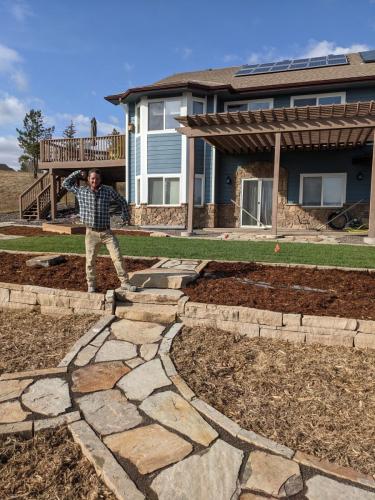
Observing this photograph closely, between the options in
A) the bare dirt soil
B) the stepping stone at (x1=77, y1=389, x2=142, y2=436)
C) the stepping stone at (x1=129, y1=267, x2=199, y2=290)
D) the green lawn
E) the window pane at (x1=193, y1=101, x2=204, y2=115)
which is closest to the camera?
the stepping stone at (x1=77, y1=389, x2=142, y2=436)

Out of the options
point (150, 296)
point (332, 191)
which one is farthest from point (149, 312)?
Answer: point (332, 191)

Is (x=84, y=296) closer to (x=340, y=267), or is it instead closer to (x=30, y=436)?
(x=30, y=436)

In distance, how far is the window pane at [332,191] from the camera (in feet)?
48.8

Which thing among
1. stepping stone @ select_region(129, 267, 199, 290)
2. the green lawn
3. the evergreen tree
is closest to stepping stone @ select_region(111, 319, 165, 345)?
stepping stone @ select_region(129, 267, 199, 290)

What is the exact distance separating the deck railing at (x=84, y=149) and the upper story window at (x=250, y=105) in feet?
17.3

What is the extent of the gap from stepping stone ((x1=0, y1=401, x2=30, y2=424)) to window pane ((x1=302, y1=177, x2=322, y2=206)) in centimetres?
1446

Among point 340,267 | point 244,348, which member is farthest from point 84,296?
point 340,267

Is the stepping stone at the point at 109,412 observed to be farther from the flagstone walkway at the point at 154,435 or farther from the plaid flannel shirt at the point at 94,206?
the plaid flannel shirt at the point at 94,206

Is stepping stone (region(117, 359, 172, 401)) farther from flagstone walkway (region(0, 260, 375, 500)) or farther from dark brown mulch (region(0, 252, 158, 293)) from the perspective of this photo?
dark brown mulch (region(0, 252, 158, 293))

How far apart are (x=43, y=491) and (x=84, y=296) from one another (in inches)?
111

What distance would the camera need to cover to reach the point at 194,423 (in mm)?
2473

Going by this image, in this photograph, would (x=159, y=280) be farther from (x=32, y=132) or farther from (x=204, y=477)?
(x=32, y=132)

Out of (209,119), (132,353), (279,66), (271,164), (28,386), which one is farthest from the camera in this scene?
(279,66)

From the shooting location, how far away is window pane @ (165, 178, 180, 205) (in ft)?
51.2
